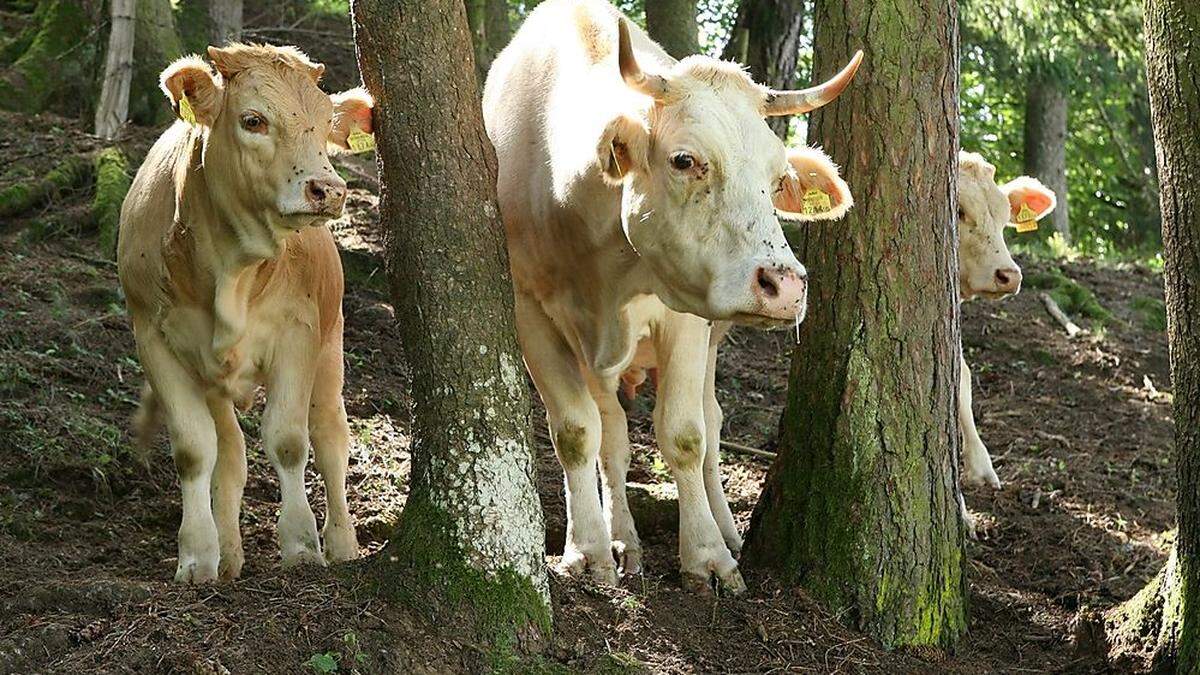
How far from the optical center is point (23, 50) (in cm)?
1405

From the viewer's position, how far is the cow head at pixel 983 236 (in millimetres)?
9664

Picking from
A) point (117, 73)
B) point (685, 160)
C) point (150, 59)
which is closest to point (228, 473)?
point (685, 160)

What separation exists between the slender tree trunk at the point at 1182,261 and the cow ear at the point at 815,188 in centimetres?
128

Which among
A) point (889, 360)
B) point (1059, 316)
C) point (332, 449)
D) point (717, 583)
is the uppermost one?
point (1059, 316)

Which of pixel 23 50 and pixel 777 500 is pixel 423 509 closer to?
Answer: pixel 777 500

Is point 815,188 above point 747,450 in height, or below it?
above

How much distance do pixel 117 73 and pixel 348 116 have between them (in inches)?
243

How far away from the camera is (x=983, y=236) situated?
9.78 metres

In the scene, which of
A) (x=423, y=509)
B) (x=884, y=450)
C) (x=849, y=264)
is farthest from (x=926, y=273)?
(x=423, y=509)

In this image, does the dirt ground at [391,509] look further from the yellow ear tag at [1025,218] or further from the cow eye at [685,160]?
the cow eye at [685,160]

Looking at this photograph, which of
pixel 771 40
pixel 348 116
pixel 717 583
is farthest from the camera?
pixel 771 40

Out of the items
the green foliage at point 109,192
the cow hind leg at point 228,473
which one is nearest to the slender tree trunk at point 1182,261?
the cow hind leg at point 228,473

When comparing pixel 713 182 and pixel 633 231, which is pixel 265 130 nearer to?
pixel 633 231

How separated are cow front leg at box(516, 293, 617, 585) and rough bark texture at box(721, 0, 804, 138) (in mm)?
5598
